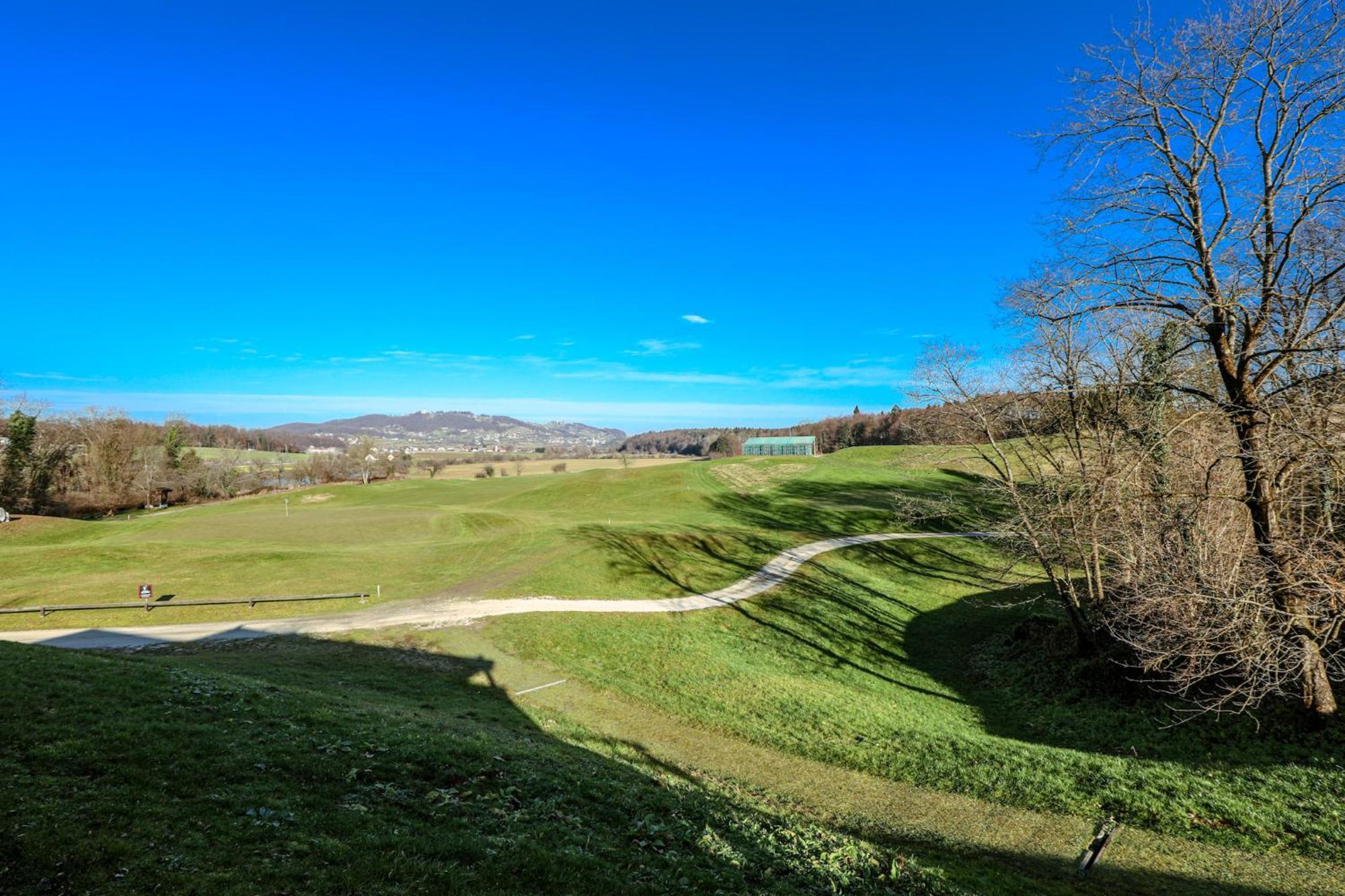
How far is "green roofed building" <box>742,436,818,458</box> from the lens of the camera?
373 ft

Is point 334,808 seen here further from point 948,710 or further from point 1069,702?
point 1069,702

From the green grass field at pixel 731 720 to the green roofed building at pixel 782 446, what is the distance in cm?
7799

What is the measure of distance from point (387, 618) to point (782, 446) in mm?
99983

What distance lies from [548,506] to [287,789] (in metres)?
53.2

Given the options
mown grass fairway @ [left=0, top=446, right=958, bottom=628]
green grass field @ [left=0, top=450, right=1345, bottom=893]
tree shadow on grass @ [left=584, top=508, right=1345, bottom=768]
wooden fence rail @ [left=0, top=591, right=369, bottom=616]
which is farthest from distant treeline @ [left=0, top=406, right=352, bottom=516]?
tree shadow on grass @ [left=584, top=508, right=1345, bottom=768]

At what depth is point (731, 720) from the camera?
51.5ft

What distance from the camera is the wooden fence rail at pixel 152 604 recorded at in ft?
70.0

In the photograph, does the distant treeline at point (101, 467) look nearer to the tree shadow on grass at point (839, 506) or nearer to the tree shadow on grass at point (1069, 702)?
the tree shadow on grass at point (839, 506)

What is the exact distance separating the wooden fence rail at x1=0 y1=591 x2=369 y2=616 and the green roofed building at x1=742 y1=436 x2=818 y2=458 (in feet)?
308

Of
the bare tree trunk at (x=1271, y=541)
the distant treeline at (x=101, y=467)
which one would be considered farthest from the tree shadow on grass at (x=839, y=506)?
the distant treeline at (x=101, y=467)

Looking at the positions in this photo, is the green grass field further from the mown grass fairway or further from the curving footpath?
the curving footpath

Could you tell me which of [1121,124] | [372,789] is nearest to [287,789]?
[372,789]

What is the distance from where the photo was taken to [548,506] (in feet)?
197

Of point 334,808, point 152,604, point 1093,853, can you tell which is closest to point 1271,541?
point 1093,853
